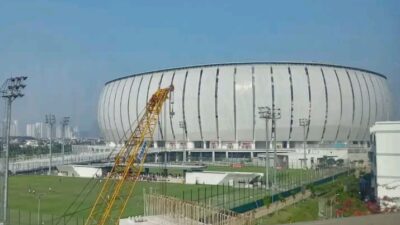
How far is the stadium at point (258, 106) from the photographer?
9181 centimetres

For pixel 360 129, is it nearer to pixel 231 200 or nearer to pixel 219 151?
pixel 219 151

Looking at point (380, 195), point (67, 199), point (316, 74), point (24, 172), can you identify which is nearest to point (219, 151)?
point (316, 74)

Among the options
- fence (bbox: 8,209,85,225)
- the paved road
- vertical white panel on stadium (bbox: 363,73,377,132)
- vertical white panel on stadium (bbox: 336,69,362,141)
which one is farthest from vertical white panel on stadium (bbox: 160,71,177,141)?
the paved road

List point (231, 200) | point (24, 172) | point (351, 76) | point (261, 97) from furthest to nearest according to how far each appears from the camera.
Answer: point (351, 76)
point (261, 97)
point (24, 172)
point (231, 200)

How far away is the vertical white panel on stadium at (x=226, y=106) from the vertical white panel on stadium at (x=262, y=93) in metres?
4.53

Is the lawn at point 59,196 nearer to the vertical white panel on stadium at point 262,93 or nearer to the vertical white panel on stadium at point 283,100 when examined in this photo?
the vertical white panel on stadium at point 262,93

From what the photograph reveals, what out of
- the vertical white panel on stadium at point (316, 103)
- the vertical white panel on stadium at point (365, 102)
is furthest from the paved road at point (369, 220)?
the vertical white panel on stadium at point (365, 102)

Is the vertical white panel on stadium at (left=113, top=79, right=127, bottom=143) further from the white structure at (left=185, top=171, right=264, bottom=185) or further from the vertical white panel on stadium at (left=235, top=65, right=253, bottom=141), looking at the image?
the white structure at (left=185, top=171, right=264, bottom=185)

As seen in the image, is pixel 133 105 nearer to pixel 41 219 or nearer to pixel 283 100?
pixel 283 100

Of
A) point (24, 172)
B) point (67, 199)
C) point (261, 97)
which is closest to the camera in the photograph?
point (67, 199)

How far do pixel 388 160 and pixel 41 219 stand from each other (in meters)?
19.1

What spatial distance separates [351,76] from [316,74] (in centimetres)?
837

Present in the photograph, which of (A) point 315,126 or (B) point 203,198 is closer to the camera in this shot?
(B) point 203,198

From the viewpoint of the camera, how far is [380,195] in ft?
91.2
